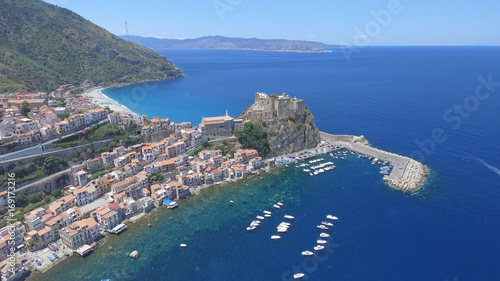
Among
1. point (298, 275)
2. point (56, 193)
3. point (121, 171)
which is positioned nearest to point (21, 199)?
point (56, 193)

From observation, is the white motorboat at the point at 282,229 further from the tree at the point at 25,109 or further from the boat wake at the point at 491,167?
the tree at the point at 25,109

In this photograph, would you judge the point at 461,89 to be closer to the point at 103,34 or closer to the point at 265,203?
the point at 265,203

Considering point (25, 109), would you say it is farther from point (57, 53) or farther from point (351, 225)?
point (57, 53)

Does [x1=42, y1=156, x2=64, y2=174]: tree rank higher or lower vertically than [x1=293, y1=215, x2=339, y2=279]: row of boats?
higher

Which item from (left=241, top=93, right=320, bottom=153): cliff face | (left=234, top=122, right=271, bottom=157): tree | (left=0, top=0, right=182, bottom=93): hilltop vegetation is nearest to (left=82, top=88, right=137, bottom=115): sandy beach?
(left=0, top=0, right=182, bottom=93): hilltop vegetation

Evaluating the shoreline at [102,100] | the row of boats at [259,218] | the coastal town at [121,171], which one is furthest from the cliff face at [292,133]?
the shoreline at [102,100]

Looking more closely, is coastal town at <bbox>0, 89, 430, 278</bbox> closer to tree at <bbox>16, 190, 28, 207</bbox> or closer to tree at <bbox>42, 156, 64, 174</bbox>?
tree at <bbox>16, 190, 28, 207</bbox>

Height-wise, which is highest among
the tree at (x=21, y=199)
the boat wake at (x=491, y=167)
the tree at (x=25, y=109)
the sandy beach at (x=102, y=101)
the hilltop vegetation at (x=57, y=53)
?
the hilltop vegetation at (x=57, y=53)

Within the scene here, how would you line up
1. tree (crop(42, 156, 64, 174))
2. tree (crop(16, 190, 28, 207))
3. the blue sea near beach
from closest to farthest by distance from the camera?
the blue sea near beach
tree (crop(16, 190, 28, 207))
tree (crop(42, 156, 64, 174))
